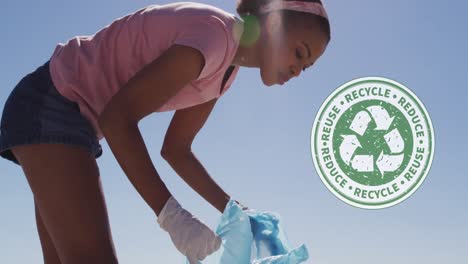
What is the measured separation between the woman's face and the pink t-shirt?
0.18 metres

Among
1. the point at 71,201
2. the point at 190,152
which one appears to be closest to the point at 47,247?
the point at 71,201

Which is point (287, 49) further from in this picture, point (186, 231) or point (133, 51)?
point (186, 231)

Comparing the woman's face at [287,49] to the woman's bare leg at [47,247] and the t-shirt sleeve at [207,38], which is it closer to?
the t-shirt sleeve at [207,38]

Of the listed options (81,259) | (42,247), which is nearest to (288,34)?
(81,259)

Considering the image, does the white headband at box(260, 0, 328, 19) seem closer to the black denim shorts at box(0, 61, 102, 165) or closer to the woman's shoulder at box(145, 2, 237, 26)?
the woman's shoulder at box(145, 2, 237, 26)

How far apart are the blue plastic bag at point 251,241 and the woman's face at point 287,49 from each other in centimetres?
66

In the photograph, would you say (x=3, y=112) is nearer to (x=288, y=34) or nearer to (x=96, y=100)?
(x=96, y=100)

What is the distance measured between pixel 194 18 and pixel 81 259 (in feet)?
3.60

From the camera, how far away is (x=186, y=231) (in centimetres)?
211

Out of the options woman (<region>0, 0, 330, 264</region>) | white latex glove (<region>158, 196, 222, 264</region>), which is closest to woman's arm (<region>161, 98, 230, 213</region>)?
woman (<region>0, 0, 330, 264</region>)

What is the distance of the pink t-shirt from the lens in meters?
2.23

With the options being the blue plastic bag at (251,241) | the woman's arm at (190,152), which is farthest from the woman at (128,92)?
the woman's arm at (190,152)

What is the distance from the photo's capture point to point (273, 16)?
8.06 feet

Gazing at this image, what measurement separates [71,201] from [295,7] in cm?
130
